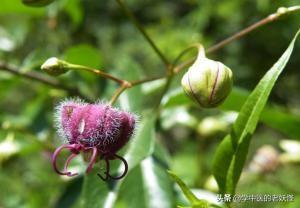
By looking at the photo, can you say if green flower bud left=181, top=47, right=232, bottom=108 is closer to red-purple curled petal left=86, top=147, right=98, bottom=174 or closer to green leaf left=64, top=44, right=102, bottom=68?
red-purple curled petal left=86, top=147, right=98, bottom=174

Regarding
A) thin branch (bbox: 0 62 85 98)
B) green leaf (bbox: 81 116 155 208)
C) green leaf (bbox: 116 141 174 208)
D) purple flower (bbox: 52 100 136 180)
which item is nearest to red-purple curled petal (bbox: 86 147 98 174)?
purple flower (bbox: 52 100 136 180)

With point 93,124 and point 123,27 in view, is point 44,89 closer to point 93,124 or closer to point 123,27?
point 93,124

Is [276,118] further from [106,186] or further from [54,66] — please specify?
[54,66]

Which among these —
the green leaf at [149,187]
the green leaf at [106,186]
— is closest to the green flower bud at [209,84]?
the green leaf at [106,186]

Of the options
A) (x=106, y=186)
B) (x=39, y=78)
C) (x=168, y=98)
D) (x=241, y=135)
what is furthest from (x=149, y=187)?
(x=39, y=78)

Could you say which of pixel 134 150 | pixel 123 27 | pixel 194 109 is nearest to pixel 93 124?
pixel 134 150

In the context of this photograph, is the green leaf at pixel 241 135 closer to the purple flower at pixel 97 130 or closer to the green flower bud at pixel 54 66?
the purple flower at pixel 97 130
